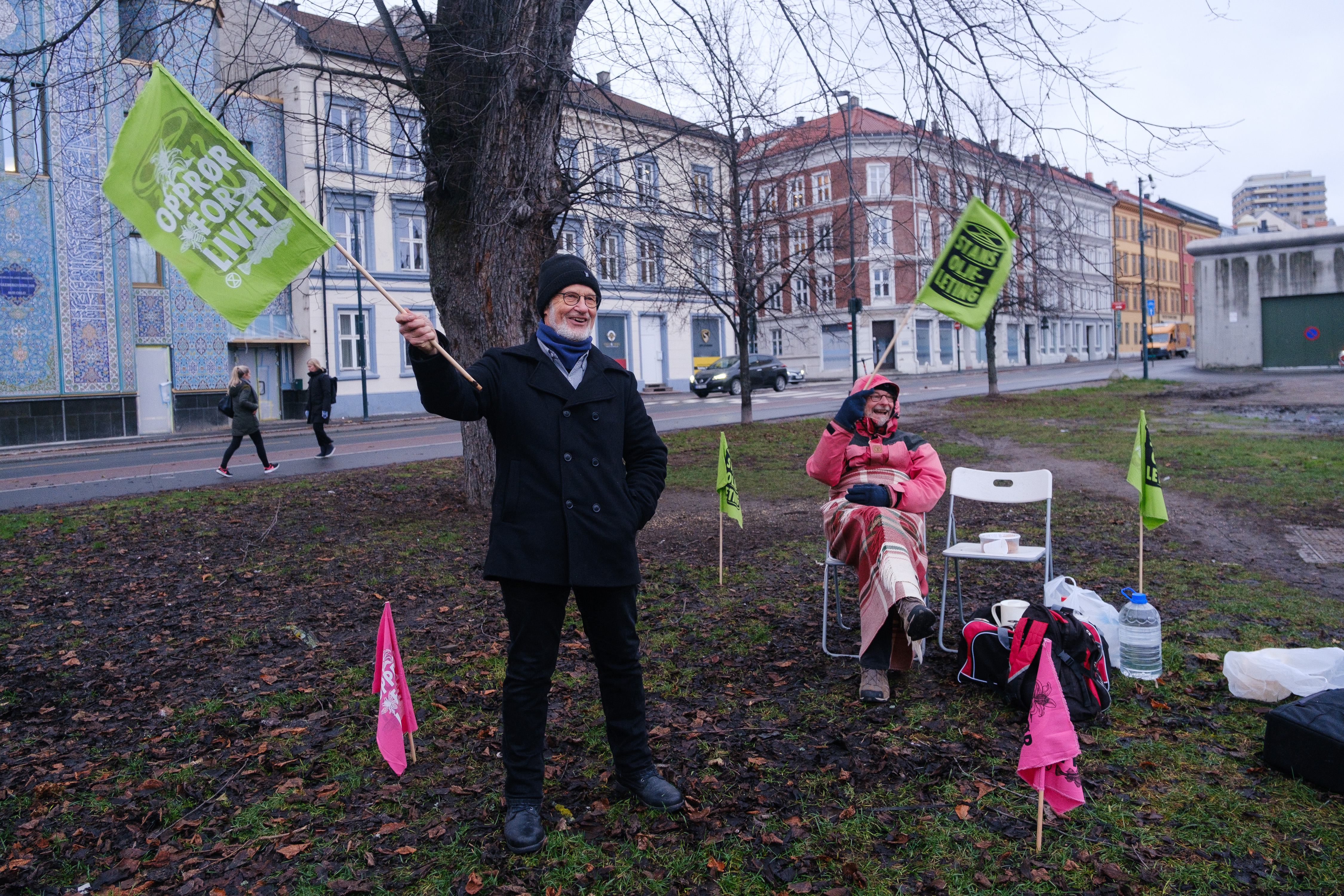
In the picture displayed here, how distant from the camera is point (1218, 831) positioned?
3.06m

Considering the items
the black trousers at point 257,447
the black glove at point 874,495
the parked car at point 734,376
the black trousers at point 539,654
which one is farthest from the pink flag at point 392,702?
the parked car at point 734,376

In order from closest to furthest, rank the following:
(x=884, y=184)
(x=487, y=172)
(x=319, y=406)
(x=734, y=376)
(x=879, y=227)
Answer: (x=487, y=172) < (x=879, y=227) < (x=884, y=184) < (x=319, y=406) < (x=734, y=376)

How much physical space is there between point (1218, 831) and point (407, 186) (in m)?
31.6

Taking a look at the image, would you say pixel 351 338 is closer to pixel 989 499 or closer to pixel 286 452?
pixel 286 452

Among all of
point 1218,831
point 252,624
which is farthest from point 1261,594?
point 252,624

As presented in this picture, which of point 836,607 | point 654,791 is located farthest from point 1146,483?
point 654,791

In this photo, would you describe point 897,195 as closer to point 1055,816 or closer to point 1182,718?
point 1182,718

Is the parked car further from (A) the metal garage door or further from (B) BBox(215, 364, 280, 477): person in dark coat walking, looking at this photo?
(B) BBox(215, 364, 280, 477): person in dark coat walking

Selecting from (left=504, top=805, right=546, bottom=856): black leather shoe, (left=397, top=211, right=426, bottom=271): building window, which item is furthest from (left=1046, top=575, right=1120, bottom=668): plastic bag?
(left=397, top=211, right=426, bottom=271): building window

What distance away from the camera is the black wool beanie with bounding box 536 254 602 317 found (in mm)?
3225

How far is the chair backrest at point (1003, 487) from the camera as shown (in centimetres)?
552

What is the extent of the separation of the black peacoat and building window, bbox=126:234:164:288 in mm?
26406

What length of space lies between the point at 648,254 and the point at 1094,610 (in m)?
7.15

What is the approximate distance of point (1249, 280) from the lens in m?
33.7
